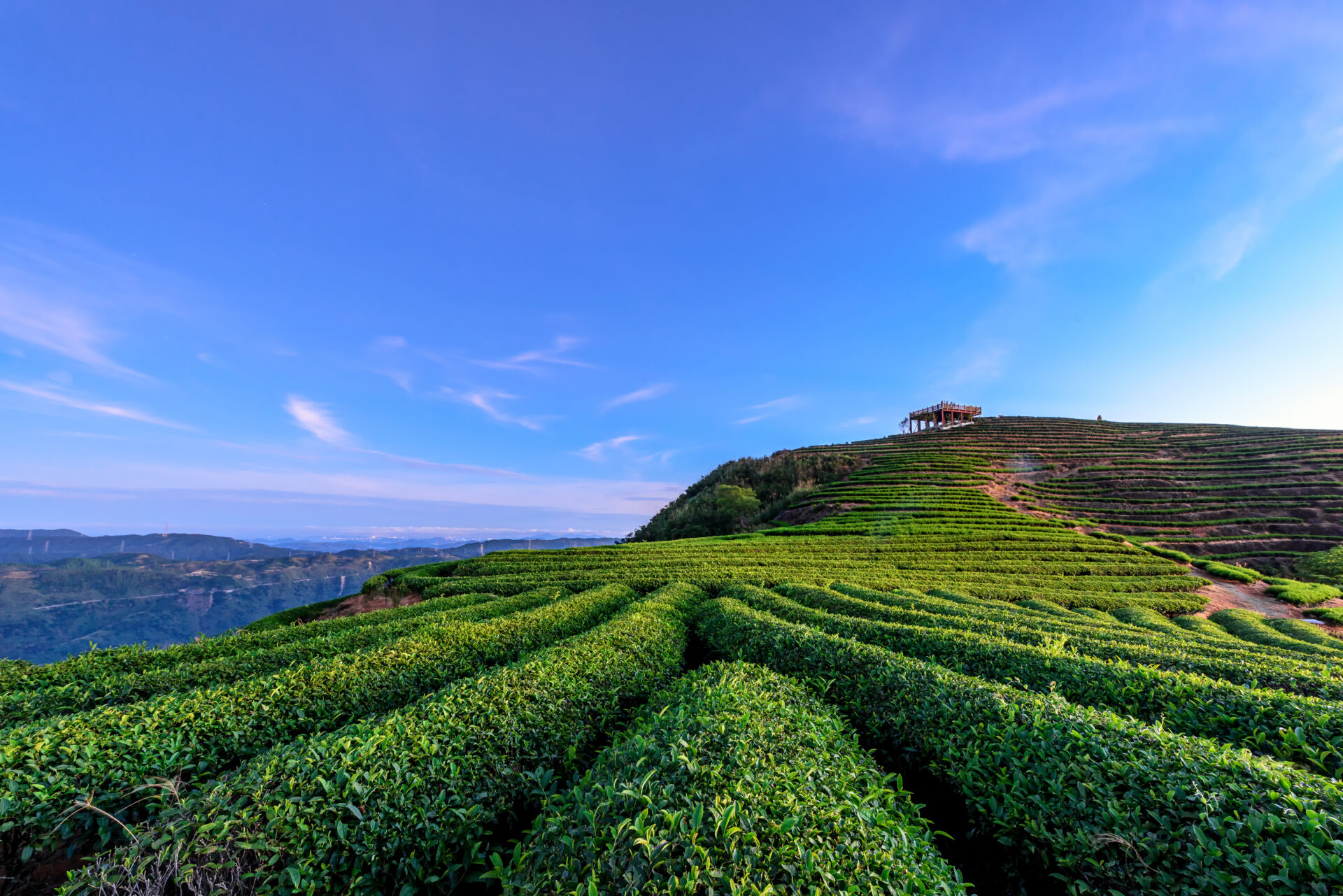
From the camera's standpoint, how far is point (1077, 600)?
20516mm

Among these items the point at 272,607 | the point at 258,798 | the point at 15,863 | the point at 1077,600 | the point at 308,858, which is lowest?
the point at 272,607

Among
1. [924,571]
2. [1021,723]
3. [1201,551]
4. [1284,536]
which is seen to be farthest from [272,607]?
[1284,536]

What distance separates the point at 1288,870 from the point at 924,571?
24362 mm

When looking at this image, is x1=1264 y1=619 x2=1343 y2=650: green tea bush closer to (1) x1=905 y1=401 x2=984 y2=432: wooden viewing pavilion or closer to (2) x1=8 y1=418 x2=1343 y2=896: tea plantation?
(2) x1=8 y1=418 x2=1343 y2=896: tea plantation

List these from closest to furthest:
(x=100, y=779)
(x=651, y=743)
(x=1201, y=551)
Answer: (x=651, y=743)
(x=100, y=779)
(x=1201, y=551)

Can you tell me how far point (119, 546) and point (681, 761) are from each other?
28444cm

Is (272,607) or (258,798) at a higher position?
(258,798)

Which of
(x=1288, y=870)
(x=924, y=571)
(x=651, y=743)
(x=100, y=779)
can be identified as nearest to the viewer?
(x=1288, y=870)

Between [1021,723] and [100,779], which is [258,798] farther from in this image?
[1021,723]

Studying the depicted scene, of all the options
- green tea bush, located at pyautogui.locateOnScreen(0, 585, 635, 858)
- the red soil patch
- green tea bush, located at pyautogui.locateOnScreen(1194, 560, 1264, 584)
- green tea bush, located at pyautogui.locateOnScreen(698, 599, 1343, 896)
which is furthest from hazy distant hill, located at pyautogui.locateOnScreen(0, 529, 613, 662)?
green tea bush, located at pyautogui.locateOnScreen(698, 599, 1343, 896)

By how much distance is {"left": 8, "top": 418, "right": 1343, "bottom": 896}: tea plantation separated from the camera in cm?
320

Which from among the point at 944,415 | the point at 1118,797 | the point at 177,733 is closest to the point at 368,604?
the point at 177,733

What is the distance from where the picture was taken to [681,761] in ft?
12.9

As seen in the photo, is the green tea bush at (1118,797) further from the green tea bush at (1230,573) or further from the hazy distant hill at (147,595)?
the hazy distant hill at (147,595)
